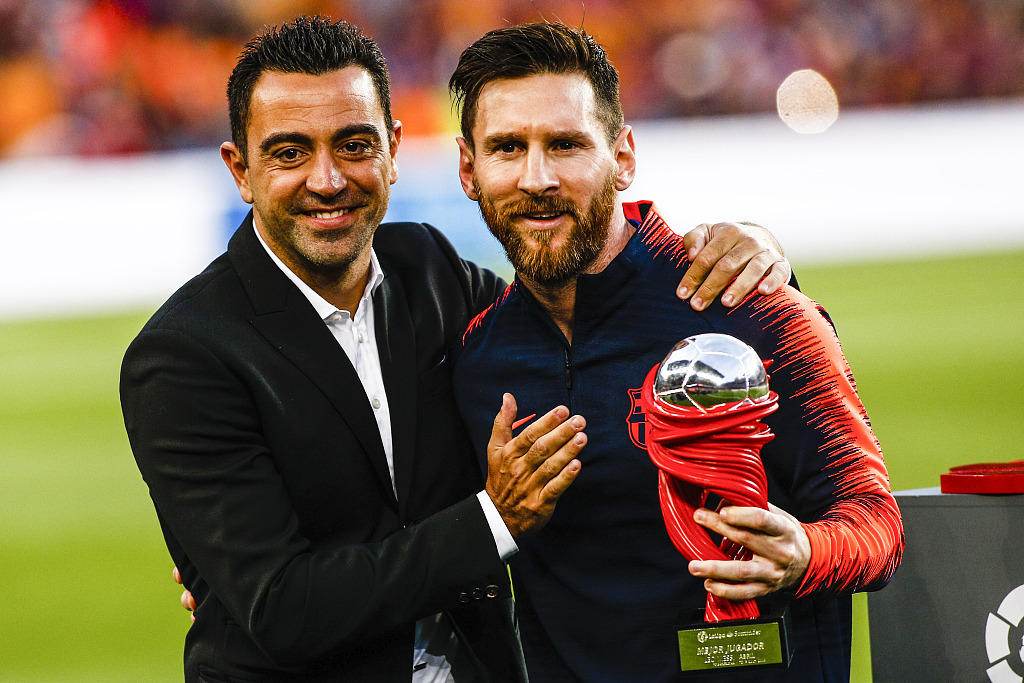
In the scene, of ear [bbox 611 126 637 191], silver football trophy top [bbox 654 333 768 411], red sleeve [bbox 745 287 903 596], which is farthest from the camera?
ear [bbox 611 126 637 191]

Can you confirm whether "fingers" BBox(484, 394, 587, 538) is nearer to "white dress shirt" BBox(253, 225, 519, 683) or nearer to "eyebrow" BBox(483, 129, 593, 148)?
"white dress shirt" BBox(253, 225, 519, 683)

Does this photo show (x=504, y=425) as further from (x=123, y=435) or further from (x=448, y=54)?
(x=448, y=54)

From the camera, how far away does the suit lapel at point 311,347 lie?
2037mm

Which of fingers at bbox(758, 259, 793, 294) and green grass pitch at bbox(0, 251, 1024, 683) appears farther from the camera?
green grass pitch at bbox(0, 251, 1024, 683)

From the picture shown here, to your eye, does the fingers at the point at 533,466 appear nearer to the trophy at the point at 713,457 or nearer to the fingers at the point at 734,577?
the trophy at the point at 713,457

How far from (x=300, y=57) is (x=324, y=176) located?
0.26m

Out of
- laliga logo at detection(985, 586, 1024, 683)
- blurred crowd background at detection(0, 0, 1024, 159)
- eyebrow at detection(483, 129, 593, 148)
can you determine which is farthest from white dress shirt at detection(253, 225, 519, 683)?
blurred crowd background at detection(0, 0, 1024, 159)

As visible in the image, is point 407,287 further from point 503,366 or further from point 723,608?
point 723,608

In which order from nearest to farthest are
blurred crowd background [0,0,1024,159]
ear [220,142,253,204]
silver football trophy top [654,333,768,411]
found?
silver football trophy top [654,333,768,411]
ear [220,142,253,204]
blurred crowd background [0,0,1024,159]

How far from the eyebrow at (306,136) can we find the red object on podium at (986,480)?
138 centimetres

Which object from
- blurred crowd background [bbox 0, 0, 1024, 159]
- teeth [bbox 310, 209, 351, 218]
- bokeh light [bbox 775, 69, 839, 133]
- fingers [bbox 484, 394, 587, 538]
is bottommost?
fingers [bbox 484, 394, 587, 538]

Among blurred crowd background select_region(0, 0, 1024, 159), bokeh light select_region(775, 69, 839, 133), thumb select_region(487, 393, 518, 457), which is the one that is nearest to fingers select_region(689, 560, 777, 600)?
thumb select_region(487, 393, 518, 457)

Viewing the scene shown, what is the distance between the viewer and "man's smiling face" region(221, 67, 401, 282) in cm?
214

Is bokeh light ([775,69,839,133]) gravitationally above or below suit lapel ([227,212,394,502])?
above
